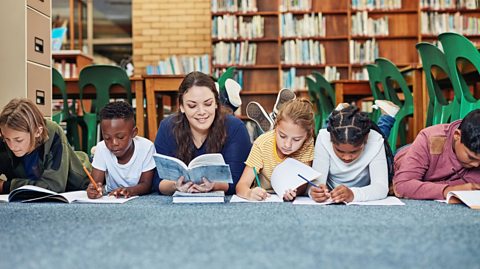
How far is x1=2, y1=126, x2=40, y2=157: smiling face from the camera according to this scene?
2404mm

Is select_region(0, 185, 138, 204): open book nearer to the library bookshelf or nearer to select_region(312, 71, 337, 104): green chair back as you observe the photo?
select_region(312, 71, 337, 104): green chair back

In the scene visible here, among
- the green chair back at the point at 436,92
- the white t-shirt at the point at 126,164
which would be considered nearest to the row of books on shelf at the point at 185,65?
the green chair back at the point at 436,92

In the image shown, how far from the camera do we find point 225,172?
209 cm

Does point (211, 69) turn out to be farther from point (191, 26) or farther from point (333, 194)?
point (333, 194)

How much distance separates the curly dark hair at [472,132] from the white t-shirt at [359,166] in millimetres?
339

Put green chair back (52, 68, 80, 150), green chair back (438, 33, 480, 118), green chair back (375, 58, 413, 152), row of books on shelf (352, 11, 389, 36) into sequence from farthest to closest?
row of books on shelf (352, 11, 389, 36) < green chair back (52, 68, 80, 150) < green chair back (375, 58, 413, 152) < green chair back (438, 33, 480, 118)

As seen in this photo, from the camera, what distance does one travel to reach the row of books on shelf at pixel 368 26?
21.5 ft

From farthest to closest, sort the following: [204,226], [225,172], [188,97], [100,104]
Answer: [100,104]
[188,97]
[225,172]
[204,226]

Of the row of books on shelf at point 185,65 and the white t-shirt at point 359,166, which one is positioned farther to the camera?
the row of books on shelf at point 185,65

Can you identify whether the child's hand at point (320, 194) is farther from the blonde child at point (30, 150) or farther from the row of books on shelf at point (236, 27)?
the row of books on shelf at point (236, 27)

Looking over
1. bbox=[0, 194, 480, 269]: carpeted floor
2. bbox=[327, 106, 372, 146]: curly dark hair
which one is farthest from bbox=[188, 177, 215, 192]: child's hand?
bbox=[327, 106, 372, 146]: curly dark hair

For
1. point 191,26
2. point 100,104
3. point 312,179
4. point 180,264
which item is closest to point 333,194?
point 312,179

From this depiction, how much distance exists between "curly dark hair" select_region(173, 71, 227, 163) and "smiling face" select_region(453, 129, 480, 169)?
97cm

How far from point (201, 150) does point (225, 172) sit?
504mm
